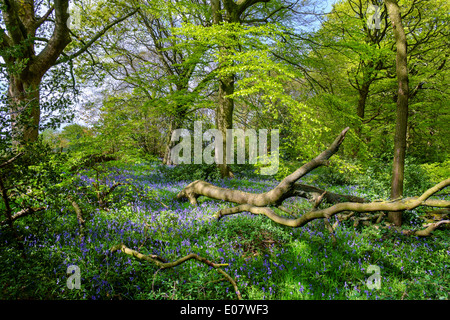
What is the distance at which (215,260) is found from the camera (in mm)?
3256

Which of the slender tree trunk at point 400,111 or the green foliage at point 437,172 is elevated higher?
the slender tree trunk at point 400,111

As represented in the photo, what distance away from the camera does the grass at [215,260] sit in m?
2.52

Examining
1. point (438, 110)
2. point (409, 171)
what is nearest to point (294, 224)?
point (409, 171)

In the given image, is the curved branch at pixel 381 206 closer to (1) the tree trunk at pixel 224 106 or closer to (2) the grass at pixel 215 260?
(2) the grass at pixel 215 260

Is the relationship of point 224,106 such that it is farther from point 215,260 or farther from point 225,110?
point 215,260

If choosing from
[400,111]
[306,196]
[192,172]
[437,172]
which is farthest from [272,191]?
[437,172]

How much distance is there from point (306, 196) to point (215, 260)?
2675mm

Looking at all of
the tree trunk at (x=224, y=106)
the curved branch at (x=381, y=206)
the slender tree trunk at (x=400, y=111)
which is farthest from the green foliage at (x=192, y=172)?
the curved branch at (x=381, y=206)

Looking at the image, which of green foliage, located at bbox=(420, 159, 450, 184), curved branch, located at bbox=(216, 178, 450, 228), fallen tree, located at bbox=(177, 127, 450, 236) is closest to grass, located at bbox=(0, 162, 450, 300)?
fallen tree, located at bbox=(177, 127, 450, 236)

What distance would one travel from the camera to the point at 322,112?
33.0 ft

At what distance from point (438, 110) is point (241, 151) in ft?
38.5

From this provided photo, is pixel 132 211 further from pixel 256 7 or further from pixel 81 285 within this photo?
pixel 256 7

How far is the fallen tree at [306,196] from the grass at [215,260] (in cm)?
39

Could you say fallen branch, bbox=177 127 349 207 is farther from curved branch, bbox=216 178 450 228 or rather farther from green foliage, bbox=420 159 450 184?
green foliage, bbox=420 159 450 184
